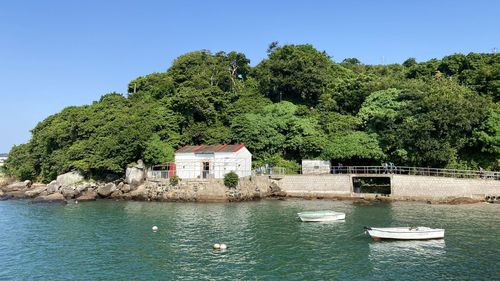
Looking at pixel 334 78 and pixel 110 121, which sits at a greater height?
pixel 334 78

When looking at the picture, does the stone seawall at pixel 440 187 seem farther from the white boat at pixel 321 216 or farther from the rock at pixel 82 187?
the rock at pixel 82 187

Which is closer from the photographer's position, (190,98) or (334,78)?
(190,98)

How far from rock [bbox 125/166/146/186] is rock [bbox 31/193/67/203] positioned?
9599 millimetres

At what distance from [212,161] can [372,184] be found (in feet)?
83.1

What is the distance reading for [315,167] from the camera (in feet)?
201

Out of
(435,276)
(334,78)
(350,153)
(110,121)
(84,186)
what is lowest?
(435,276)

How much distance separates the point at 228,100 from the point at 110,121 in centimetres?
2245

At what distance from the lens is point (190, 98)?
69375 mm

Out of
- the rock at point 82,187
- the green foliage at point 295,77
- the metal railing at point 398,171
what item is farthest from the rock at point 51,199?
the green foliage at point 295,77

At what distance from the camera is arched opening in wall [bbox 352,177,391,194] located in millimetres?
59531

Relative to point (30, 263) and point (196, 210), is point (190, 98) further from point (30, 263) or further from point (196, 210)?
point (30, 263)

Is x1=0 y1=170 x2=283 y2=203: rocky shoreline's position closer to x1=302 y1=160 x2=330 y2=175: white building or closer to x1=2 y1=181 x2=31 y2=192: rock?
x1=302 y1=160 x2=330 y2=175: white building

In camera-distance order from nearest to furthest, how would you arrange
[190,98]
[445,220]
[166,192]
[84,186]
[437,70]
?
[445,220] → [166,192] → [84,186] → [190,98] → [437,70]

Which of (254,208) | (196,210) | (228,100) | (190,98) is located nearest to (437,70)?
(228,100)
